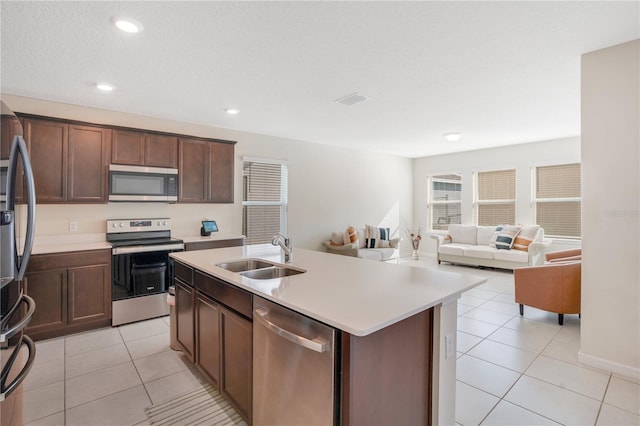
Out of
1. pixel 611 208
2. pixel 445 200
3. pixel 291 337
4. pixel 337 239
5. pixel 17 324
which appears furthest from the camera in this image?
pixel 445 200

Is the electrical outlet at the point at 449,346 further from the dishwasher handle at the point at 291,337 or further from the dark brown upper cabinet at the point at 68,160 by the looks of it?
the dark brown upper cabinet at the point at 68,160

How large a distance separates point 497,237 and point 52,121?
23.6 ft

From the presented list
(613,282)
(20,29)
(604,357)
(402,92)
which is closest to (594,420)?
(604,357)

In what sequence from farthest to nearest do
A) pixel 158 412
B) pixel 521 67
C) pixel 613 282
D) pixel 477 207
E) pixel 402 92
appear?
pixel 477 207 → pixel 402 92 → pixel 521 67 → pixel 613 282 → pixel 158 412

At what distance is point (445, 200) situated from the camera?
790cm

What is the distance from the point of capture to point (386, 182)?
303 inches

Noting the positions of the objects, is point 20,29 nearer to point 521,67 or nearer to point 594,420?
point 521,67

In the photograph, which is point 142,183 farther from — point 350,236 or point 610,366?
point 610,366

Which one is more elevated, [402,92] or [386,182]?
[402,92]

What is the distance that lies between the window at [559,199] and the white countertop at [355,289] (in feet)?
18.2

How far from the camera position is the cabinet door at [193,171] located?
4332 millimetres

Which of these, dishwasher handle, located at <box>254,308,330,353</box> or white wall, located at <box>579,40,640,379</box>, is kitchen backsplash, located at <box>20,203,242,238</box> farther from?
white wall, located at <box>579,40,640,379</box>

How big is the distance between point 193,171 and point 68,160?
137cm

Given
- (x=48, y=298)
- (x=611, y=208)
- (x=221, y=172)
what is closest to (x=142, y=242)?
(x=48, y=298)
